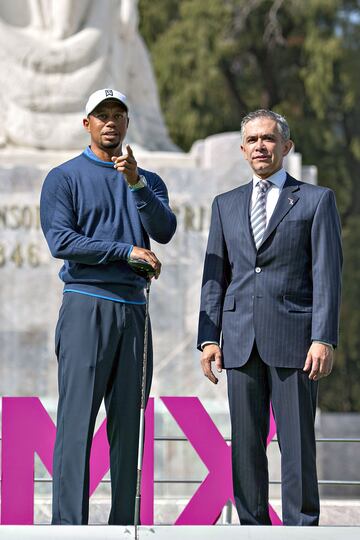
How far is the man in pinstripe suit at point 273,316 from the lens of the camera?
484cm

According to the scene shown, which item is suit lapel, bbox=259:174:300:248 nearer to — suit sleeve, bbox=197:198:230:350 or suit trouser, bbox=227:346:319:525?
suit sleeve, bbox=197:198:230:350

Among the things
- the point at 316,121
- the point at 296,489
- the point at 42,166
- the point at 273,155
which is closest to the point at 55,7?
the point at 42,166

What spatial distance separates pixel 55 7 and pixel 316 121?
8852mm

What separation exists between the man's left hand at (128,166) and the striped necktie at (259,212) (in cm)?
49

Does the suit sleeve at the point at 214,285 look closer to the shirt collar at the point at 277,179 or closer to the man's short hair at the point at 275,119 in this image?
the shirt collar at the point at 277,179

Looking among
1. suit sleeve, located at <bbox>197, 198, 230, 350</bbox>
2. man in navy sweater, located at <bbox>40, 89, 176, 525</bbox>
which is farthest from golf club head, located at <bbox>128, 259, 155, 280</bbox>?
suit sleeve, located at <bbox>197, 198, 230, 350</bbox>

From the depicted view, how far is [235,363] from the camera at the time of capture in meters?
4.91

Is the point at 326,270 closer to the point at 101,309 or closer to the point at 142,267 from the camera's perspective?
the point at 142,267

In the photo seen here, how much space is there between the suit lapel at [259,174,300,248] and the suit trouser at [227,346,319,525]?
0.44 m

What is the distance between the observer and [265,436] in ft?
16.2

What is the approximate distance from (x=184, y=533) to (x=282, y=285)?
1129mm

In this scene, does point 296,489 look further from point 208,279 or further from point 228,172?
point 228,172

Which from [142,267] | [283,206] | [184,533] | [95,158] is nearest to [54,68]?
[95,158]

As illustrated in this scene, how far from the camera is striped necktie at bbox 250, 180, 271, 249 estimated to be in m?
5.02
